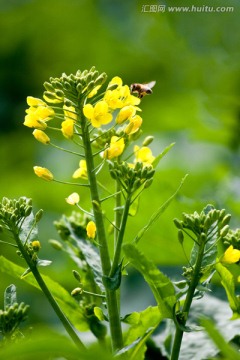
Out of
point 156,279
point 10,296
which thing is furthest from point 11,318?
point 156,279

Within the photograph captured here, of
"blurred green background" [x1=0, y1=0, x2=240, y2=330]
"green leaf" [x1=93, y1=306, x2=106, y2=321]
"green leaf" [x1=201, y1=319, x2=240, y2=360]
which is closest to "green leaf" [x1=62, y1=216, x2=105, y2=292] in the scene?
"green leaf" [x1=93, y1=306, x2=106, y2=321]

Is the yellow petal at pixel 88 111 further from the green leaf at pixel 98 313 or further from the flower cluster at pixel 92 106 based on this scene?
the green leaf at pixel 98 313

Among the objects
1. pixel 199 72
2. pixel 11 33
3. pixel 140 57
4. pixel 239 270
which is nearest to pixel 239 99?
pixel 199 72

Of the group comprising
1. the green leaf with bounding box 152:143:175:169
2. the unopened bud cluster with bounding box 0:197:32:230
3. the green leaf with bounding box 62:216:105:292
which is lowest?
the green leaf with bounding box 62:216:105:292

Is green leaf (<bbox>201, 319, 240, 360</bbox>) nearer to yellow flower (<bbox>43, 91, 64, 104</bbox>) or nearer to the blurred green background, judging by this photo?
yellow flower (<bbox>43, 91, 64, 104</bbox>)

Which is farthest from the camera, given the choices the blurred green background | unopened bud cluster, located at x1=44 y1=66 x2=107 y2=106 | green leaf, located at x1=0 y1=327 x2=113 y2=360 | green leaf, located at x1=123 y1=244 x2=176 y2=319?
the blurred green background

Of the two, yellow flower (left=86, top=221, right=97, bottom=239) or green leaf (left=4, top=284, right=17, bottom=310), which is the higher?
yellow flower (left=86, top=221, right=97, bottom=239)

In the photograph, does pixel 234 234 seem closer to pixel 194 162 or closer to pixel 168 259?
pixel 168 259
